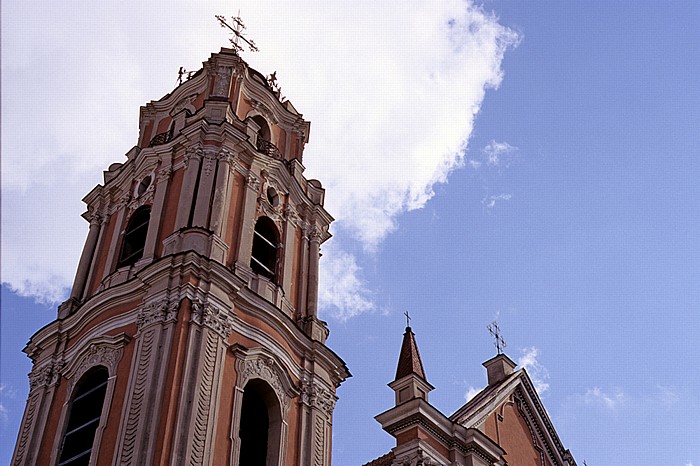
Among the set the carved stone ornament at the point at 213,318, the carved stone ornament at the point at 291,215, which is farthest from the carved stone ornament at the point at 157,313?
the carved stone ornament at the point at 291,215

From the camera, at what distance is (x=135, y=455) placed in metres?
16.1

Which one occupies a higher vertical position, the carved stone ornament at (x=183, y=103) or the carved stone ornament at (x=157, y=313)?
the carved stone ornament at (x=183, y=103)

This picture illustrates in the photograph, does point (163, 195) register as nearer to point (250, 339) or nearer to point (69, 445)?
point (250, 339)

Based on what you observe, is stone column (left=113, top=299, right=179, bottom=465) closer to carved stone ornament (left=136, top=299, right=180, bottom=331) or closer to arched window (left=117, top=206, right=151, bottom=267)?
carved stone ornament (left=136, top=299, right=180, bottom=331)

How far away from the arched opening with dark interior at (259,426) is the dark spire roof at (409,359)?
262 centimetres

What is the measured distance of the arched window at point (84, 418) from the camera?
18.0m

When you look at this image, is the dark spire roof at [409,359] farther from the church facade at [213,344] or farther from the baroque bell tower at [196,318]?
the baroque bell tower at [196,318]

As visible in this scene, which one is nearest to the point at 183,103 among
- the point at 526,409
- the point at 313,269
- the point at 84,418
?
the point at 313,269

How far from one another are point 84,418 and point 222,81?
9841 millimetres

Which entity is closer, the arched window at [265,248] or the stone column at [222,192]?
the stone column at [222,192]

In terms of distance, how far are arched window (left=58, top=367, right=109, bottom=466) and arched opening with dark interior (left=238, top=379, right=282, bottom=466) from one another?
2.83 m

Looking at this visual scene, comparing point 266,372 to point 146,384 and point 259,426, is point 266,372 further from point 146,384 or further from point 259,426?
point 146,384

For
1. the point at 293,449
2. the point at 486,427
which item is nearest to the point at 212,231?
the point at 293,449

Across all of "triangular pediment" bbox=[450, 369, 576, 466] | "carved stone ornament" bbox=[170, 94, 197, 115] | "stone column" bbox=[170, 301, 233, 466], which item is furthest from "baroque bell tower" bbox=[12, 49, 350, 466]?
"triangular pediment" bbox=[450, 369, 576, 466]
